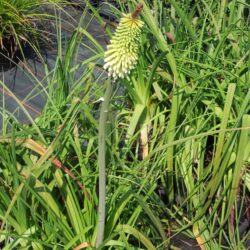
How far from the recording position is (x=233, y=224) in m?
2.44

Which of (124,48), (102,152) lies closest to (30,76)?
(102,152)

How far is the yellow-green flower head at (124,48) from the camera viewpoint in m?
1.45

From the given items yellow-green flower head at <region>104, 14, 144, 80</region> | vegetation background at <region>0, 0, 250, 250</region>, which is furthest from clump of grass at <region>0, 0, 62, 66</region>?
yellow-green flower head at <region>104, 14, 144, 80</region>

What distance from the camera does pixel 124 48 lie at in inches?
57.9

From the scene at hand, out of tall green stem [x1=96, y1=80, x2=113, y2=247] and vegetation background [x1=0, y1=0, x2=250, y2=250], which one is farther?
vegetation background [x1=0, y1=0, x2=250, y2=250]

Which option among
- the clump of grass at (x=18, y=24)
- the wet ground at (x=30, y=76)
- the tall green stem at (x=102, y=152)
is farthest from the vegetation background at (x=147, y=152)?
the clump of grass at (x=18, y=24)

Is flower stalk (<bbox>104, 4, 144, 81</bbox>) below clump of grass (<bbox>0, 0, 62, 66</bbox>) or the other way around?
the other way around

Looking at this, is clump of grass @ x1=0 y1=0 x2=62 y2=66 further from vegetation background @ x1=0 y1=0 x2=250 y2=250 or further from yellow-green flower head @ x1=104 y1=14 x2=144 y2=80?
yellow-green flower head @ x1=104 y1=14 x2=144 y2=80

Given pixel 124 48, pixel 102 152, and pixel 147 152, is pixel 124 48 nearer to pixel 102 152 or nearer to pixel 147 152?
pixel 102 152

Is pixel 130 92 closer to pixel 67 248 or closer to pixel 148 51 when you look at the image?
pixel 148 51

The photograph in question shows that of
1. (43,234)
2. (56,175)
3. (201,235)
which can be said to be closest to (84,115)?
(56,175)

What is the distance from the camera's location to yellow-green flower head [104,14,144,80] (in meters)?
1.45

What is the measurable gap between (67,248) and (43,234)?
0.53 feet

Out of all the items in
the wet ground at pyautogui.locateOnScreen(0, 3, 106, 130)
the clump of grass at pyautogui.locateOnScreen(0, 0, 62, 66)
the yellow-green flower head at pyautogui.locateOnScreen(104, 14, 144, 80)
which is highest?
the yellow-green flower head at pyautogui.locateOnScreen(104, 14, 144, 80)
